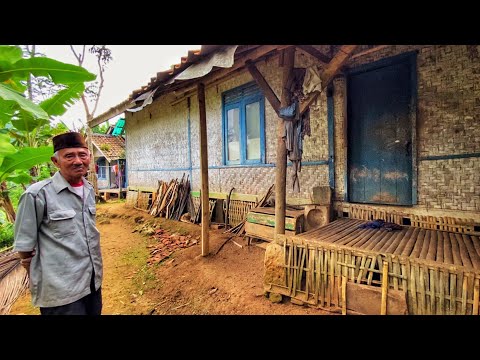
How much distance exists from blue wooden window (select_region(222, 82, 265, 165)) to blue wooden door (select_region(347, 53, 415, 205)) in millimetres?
1930

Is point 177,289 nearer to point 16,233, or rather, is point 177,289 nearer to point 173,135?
point 16,233

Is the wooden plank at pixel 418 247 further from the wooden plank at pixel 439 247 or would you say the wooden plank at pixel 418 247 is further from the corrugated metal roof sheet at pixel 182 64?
the corrugated metal roof sheet at pixel 182 64

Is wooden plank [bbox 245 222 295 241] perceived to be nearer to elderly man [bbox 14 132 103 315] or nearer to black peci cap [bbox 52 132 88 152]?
elderly man [bbox 14 132 103 315]

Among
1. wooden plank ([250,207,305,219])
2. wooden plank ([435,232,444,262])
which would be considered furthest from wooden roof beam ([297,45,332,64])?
wooden plank ([435,232,444,262])

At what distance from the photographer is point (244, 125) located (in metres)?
5.94

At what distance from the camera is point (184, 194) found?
25.6 feet

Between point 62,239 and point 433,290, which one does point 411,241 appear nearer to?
point 433,290

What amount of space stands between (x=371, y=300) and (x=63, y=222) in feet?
9.28

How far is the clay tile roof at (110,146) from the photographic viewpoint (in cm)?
1778

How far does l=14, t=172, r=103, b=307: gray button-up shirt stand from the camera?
172cm

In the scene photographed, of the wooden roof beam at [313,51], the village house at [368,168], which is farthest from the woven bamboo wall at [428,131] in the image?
the wooden roof beam at [313,51]

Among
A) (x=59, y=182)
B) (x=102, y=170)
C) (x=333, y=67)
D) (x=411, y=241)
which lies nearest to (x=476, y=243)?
(x=411, y=241)

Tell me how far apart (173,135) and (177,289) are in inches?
225

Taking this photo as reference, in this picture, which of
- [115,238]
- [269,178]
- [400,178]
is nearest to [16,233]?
[269,178]
